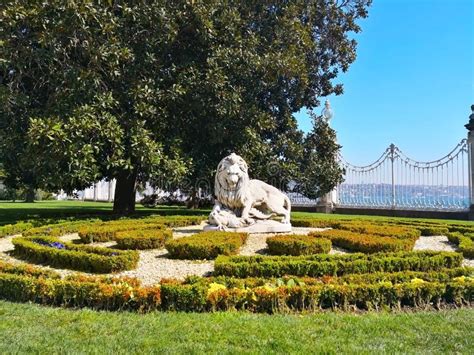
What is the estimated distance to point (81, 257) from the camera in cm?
648

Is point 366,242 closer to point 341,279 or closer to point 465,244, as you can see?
point 465,244

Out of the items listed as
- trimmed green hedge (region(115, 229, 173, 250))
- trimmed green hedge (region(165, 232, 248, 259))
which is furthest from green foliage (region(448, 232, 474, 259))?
trimmed green hedge (region(115, 229, 173, 250))

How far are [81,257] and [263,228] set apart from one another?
452cm

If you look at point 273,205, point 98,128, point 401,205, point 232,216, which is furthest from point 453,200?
point 98,128

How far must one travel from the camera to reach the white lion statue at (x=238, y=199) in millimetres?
9500

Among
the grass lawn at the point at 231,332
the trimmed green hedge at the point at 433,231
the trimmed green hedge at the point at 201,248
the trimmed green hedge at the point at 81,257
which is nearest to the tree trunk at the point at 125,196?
the trimmed green hedge at the point at 81,257

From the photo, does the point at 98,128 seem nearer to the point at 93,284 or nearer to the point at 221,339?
the point at 93,284

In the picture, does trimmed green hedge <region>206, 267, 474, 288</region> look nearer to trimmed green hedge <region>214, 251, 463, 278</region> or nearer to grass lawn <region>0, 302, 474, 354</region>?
trimmed green hedge <region>214, 251, 463, 278</region>

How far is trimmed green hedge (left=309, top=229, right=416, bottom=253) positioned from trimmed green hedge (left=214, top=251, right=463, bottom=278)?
0.96 metres

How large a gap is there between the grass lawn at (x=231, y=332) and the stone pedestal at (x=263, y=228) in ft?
17.2

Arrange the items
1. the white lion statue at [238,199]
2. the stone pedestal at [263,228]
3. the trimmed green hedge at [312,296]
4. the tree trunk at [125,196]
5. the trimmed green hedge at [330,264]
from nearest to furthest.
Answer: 1. the trimmed green hedge at [312,296]
2. the trimmed green hedge at [330,264]
3. the white lion statue at [238,199]
4. the stone pedestal at [263,228]
5. the tree trunk at [125,196]

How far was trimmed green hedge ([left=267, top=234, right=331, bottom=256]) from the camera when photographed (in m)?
7.42

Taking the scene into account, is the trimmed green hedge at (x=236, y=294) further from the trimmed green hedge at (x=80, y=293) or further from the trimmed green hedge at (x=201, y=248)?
the trimmed green hedge at (x=201, y=248)

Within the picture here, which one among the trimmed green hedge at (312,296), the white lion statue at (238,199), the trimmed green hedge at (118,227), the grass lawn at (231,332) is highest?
the white lion statue at (238,199)
